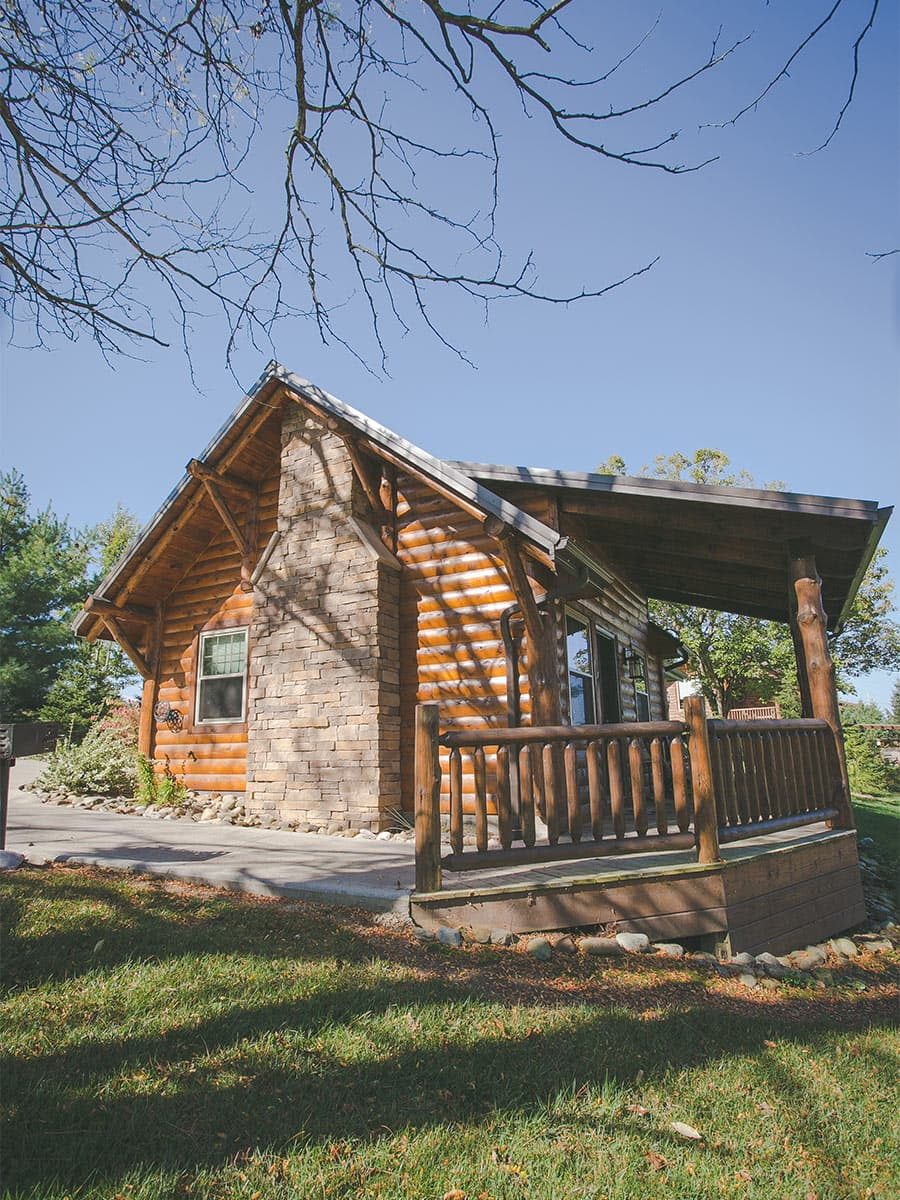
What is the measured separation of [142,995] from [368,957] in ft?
4.04

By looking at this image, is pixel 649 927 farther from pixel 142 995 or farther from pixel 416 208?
pixel 416 208

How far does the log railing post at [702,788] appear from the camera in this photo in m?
4.91

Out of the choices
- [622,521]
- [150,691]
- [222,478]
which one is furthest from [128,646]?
[622,521]

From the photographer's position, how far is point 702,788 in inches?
195

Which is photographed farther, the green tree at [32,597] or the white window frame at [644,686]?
the green tree at [32,597]

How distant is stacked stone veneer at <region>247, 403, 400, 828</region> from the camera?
28.3 feet

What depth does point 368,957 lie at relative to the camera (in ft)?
12.7

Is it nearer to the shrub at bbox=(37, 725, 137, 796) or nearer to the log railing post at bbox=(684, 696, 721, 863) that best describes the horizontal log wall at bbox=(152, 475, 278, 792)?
the shrub at bbox=(37, 725, 137, 796)

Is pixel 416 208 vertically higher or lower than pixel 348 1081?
higher

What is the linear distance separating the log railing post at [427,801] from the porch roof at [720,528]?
373cm

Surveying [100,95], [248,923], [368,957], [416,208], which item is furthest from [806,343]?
[248,923]

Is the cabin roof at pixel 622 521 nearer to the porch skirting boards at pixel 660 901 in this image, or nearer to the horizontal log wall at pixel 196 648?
the horizontal log wall at pixel 196 648

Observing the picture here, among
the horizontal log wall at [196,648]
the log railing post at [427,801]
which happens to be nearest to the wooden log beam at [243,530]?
the horizontal log wall at [196,648]

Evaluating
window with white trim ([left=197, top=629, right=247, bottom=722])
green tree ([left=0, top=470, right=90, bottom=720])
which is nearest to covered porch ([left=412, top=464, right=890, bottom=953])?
window with white trim ([left=197, top=629, right=247, bottom=722])
